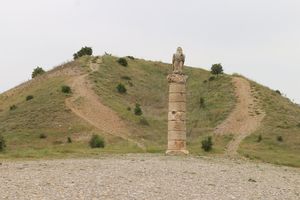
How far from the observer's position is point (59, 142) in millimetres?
42688

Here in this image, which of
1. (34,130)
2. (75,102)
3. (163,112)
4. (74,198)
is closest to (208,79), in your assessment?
(163,112)

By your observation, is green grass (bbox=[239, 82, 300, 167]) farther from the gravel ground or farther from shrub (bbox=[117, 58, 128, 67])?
shrub (bbox=[117, 58, 128, 67])

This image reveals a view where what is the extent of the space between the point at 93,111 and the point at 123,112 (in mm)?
2521

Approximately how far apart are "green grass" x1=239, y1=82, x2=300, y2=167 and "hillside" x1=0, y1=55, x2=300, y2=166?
0.05 metres

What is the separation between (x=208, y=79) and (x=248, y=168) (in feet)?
130

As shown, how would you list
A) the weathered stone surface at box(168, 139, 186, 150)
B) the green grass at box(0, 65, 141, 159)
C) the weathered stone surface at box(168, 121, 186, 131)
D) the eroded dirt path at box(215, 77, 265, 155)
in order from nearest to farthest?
the weathered stone surface at box(168, 139, 186, 150)
the weathered stone surface at box(168, 121, 186, 131)
the green grass at box(0, 65, 141, 159)
the eroded dirt path at box(215, 77, 265, 155)

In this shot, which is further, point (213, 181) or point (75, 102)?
point (75, 102)

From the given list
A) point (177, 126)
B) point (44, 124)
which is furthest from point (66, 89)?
point (177, 126)

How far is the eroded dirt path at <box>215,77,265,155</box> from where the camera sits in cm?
4543

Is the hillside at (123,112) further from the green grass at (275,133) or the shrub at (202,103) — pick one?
the shrub at (202,103)

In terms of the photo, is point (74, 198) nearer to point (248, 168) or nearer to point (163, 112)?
point (248, 168)

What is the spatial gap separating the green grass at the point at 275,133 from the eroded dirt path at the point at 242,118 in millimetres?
590

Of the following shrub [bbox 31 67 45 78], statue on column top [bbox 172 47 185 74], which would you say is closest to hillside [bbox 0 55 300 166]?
shrub [bbox 31 67 45 78]

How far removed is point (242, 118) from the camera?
49656 millimetres
